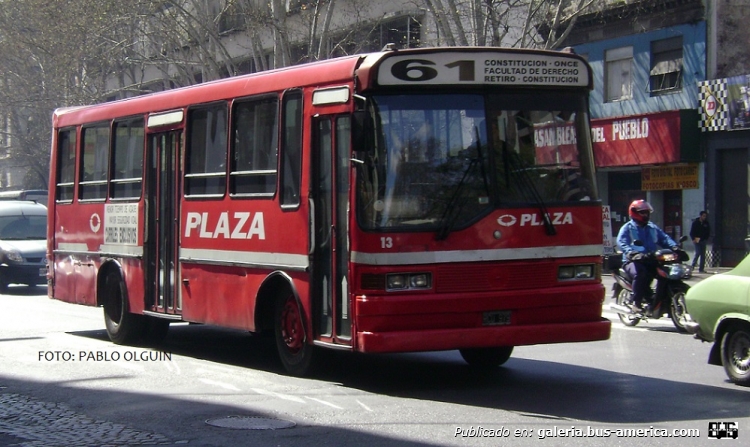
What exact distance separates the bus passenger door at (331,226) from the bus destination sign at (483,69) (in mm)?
698

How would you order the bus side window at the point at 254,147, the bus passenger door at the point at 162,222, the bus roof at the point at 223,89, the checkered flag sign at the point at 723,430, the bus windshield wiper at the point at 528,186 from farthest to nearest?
1. the bus passenger door at the point at 162,222
2. the bus side window at the point at 254,147
3. the bus roof at the point at 223,89
4. the bus windshield wiper at the point at 528,186
5. the checkered flag sign at the point at 723,430

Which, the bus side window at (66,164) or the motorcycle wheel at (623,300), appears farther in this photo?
the bus side window at (66,164)

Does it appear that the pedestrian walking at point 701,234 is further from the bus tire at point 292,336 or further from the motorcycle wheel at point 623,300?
the bus tire at point 292,336

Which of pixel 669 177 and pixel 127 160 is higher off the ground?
pixel 669 177

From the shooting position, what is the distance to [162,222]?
44.2ft

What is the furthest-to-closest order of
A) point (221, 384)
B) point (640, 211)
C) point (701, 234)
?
point (701, 234) → point (640, 211) → point (221, 384)

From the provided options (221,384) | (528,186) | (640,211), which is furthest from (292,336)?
(640,211)

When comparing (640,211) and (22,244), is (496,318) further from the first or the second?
(22,244)

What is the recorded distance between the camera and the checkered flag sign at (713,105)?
28.6m

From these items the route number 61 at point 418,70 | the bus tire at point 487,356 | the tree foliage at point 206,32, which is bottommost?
the bus tire at point 487,356

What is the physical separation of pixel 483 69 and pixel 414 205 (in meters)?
1.37

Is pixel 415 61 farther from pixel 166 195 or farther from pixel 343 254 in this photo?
pixel 166 195

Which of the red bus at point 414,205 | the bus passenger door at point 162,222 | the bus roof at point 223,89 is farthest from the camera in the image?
the bus passenger door at point 162,222

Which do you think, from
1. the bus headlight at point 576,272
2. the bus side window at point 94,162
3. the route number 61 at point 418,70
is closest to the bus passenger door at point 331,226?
the route number 61 at point 418,70
